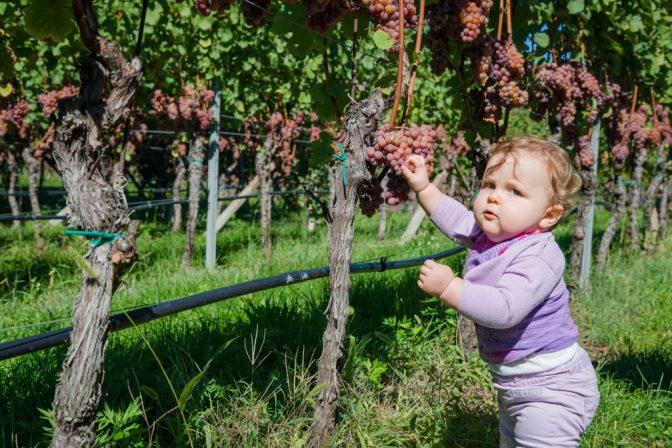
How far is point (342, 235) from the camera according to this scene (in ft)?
6.55

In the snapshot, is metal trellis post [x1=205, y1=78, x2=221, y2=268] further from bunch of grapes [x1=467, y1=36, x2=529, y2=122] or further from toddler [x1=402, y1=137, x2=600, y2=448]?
toddler [x1=402, y1=137, x2=600, y2=448]

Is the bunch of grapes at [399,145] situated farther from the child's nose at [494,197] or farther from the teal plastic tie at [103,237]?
the teal plastic tie at [103,237]

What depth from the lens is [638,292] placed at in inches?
191

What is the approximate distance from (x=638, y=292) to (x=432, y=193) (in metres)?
3.59

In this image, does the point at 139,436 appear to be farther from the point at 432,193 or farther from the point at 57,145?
the point at 432,193

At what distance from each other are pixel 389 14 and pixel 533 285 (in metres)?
0.96

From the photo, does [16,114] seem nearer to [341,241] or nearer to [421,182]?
[341,241]

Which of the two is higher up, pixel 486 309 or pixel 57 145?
pixel 57 145

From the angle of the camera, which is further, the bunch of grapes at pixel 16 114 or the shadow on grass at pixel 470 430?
the bunch of grapes at pixel 16 114

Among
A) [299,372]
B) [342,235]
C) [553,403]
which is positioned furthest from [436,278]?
[299,372]

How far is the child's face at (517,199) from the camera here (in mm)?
1772

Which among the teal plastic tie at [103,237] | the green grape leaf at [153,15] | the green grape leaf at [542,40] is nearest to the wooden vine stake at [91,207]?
the teal plastic tie at [103,237]

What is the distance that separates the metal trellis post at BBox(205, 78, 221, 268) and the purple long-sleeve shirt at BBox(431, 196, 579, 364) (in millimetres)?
4090

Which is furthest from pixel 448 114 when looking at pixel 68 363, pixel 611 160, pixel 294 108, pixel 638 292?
pixel 68 363
